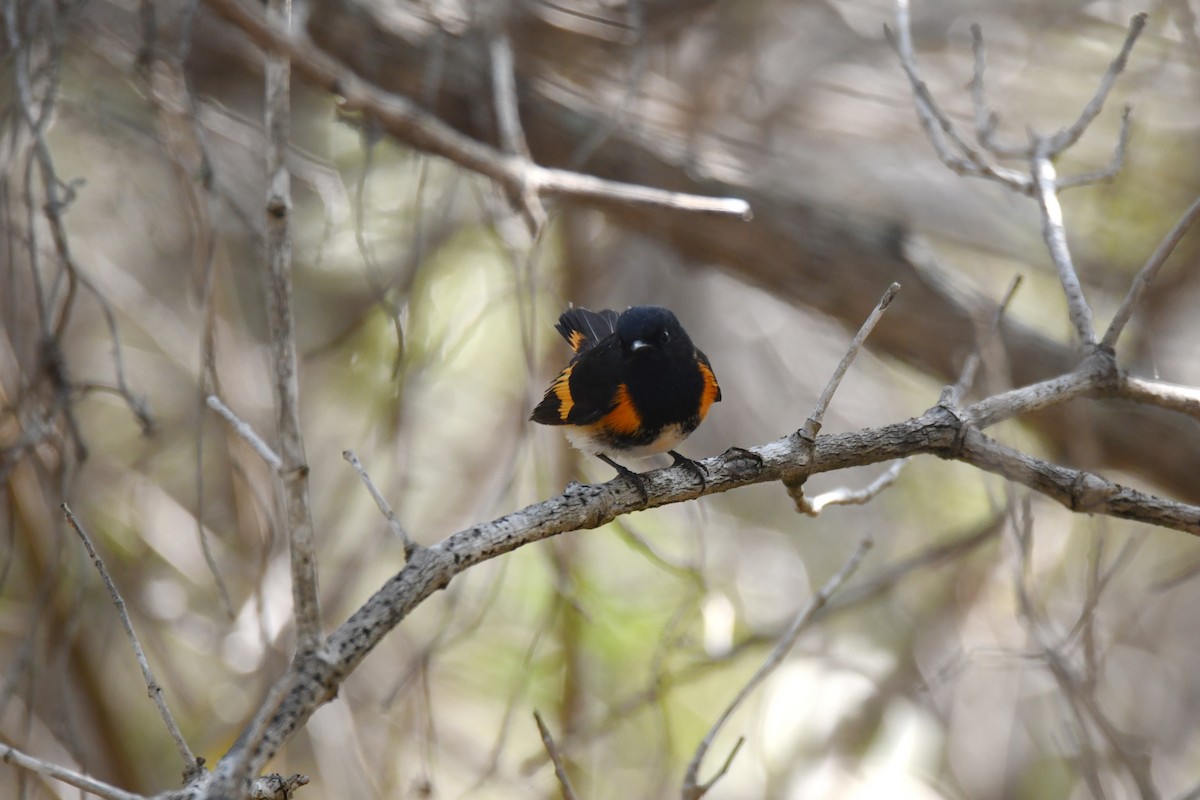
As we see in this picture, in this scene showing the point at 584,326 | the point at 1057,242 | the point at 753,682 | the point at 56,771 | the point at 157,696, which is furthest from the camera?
the point at 584,326

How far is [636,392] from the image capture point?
9.58 ft

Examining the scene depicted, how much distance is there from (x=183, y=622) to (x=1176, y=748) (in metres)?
4.64

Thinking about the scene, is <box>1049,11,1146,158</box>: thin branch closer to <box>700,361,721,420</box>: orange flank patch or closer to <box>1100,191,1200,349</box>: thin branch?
<box>1100,191,1200,349</box>: thin branch

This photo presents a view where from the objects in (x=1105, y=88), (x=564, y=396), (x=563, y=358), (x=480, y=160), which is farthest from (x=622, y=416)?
(x=563, y=358)

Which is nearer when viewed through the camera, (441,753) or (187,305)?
(441,753)

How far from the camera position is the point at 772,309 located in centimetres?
617

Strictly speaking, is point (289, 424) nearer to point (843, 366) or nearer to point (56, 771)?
point (56, 771)

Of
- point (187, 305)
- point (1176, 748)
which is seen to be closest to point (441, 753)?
point (187, 305)

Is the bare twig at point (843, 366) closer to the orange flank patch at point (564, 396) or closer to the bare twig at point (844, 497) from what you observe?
the bare twig at point (844, 497)

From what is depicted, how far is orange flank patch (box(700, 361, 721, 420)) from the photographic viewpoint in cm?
302

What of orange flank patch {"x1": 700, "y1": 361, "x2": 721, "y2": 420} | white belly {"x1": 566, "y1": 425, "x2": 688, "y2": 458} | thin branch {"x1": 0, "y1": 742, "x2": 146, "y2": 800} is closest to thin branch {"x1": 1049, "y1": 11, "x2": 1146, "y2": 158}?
orange flank patch {"x1": 700, "y1": 361, "x2": 721, "y2": 420}

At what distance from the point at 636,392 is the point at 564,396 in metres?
0.27

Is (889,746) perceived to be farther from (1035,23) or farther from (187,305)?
(187,305)

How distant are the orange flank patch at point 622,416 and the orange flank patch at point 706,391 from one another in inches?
8.5
